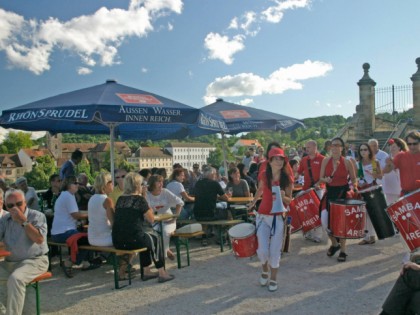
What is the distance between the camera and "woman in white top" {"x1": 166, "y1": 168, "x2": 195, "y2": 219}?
7387 mm

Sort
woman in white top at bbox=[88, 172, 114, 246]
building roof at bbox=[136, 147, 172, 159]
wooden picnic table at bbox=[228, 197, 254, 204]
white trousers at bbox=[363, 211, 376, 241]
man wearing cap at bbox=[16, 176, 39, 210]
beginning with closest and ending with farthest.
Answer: woman in white top at bbox=[88, 172, 114, 246] < white trousers at bbox=[363, 211, 376, 241] < man wearing cap at bbox=[16, 176, 39, 210] < wooden picnic table at bbox=[228, 197, 254, 204] < building roof at bbox=[136, 147, 172, 159]

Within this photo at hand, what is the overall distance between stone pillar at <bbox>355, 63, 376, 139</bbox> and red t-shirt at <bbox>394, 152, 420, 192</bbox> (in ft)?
46.0

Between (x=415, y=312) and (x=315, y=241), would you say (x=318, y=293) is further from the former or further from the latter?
(x=315, y=241)

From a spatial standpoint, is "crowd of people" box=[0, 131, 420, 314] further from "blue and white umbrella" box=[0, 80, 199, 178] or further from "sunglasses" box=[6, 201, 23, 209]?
"blue and white umbrella" box=[0, 80, 199, 178]

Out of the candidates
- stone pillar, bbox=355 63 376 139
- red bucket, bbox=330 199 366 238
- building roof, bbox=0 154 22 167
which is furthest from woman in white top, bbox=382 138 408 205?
building roof, bbox=0 154 22 167

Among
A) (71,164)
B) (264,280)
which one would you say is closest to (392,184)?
(264,280)

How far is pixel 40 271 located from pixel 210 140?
157 metres

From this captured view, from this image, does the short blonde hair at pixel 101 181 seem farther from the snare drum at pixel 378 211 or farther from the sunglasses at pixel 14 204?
the snare drum at pixel 378 211

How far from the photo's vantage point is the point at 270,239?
496cm

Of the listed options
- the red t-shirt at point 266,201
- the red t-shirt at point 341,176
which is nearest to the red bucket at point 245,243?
the red t-shirt at point 266,201

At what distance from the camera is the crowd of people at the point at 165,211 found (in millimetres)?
4164

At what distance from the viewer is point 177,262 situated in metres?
6.24

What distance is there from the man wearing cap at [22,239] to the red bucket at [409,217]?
3.93m

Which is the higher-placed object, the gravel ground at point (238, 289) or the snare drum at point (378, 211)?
the snare drum at point (378, 211)
